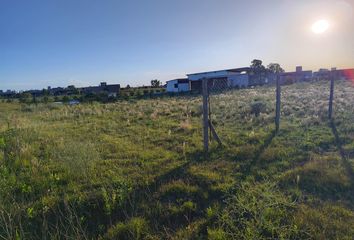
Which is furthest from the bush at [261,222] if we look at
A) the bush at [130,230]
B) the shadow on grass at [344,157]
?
the shadow on grass at [344,157]

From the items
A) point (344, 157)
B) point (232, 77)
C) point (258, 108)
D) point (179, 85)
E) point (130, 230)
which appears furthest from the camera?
point (179, 85)

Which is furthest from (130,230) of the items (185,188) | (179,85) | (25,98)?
(179,85)

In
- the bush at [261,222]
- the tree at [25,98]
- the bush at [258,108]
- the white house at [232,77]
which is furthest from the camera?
the white house at [232,77]

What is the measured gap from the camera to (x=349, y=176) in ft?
14.5

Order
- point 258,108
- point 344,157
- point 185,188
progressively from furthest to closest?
point 258,108
point 344,157
point 185,188

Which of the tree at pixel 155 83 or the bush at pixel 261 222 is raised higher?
the tree at pixel 155 83

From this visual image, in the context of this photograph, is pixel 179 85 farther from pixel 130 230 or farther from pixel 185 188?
pixel 130 230

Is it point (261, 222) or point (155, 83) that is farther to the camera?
point (155, 83)

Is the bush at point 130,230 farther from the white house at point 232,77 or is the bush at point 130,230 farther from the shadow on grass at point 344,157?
the white house at point 232,77

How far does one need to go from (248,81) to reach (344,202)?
49.3 metres

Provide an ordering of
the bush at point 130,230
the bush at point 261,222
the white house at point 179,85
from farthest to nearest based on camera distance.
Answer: the white house at point 179,85
the bush at point 130,230
the bush at point 261,222

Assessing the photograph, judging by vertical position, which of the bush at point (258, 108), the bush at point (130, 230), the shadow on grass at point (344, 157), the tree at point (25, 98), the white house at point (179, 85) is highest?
the white house at point (179, 85)

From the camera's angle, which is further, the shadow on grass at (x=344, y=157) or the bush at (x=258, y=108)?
the bush at (x=258, y=108)

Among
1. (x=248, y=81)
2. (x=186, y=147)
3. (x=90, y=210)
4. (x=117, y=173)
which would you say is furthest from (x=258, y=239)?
(x=248, y=81)
